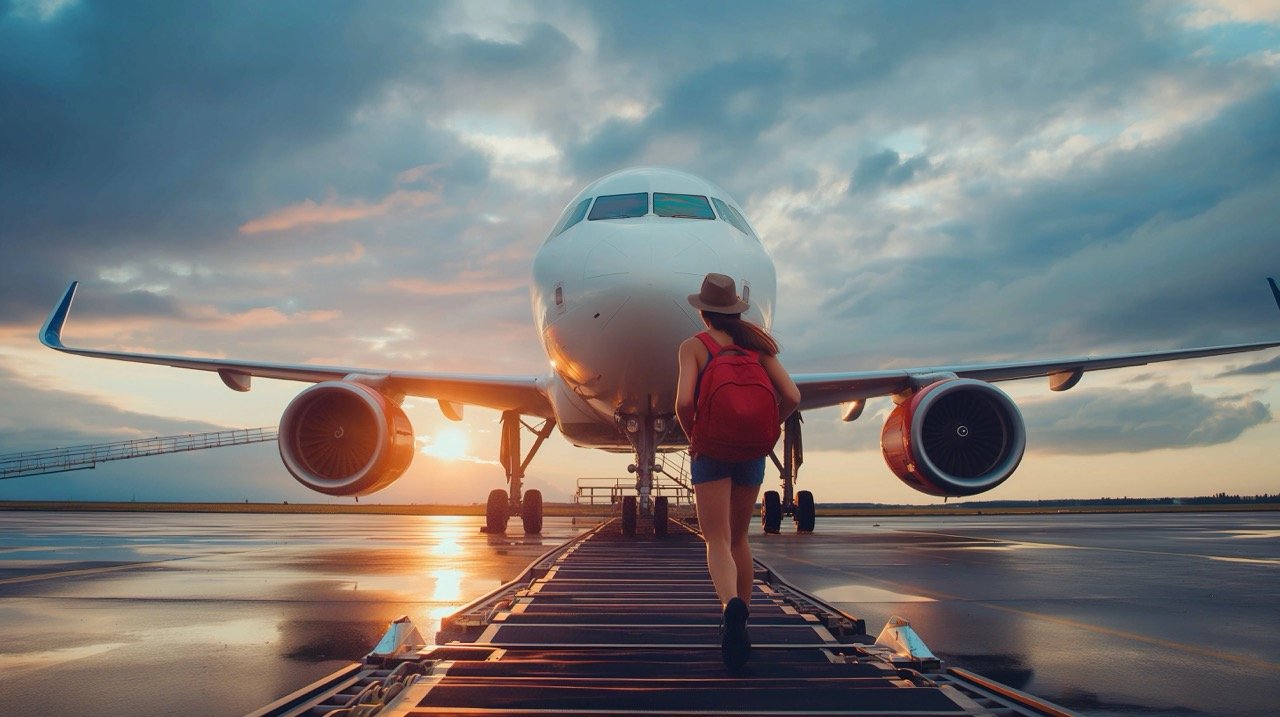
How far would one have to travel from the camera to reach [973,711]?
2.63 m

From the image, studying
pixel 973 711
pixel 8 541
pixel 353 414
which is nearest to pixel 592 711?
pixel 973 711

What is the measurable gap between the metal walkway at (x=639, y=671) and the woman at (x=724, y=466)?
14.3 inches

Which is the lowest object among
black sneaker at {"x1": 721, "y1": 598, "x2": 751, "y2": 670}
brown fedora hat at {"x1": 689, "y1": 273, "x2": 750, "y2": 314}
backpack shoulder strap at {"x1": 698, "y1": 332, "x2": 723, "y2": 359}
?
black sneaker at {"x1": 721, "y1": 598, "x2": 751, "y2": 670}

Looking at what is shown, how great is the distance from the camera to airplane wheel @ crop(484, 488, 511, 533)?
49.8 feet

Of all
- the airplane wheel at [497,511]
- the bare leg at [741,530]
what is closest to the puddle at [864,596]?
the bare leg at [741,530]

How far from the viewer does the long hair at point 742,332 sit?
3.71 metres

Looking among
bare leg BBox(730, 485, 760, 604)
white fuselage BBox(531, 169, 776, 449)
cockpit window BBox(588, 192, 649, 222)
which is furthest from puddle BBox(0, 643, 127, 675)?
cockpit window BBox(588, 192, 649, 222)

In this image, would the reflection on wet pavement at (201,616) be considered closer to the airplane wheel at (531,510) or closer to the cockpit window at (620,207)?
the cockpit window at (620,207)

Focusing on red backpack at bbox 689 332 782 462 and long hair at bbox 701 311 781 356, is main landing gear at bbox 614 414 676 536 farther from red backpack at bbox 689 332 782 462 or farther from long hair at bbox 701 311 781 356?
red backpack at bbox 689 332 782 462

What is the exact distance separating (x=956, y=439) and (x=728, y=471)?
7.92 metres

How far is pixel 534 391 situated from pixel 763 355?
10.2 meters

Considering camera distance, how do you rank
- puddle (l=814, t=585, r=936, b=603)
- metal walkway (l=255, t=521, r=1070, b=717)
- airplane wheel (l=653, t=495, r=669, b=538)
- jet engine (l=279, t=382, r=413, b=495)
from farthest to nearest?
airplane wheel (l=653, t=495, r=669, b=538), jet engine (l=279, t=382, r=413, b=495), puddle (l=814, t=585, r=936, b=603), metal walkway (l=255, t=521, r=1070, b=717)

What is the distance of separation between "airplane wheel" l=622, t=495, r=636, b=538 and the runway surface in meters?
1.76

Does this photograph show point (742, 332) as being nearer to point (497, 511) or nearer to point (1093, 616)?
point (1093, 616)
